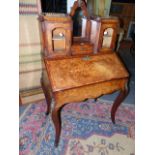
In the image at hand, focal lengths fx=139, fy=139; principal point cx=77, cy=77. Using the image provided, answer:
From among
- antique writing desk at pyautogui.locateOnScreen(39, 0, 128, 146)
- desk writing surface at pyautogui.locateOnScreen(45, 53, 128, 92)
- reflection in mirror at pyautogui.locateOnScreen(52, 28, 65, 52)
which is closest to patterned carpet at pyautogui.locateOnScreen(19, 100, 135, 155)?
antique writing desk at pyautogui.locateOnScreen(39, 0, 128, 146)

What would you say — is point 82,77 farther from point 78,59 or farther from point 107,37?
point 107,37

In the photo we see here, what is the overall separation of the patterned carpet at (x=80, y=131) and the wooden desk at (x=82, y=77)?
0.63 ft

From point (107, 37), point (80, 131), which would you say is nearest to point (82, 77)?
point (107, 37)

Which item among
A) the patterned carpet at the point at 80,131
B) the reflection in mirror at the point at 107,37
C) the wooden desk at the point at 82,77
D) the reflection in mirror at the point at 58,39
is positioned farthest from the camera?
the patterned carpet at the point at 80,131

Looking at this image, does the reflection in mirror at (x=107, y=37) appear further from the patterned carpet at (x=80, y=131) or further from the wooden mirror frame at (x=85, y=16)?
the patterned carpet at (x=80, y=131)

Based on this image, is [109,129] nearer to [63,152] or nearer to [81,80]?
[63,152]

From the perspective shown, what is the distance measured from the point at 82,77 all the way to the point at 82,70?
0.29 feet

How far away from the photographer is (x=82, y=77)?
1286mm

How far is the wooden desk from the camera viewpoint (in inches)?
47.8

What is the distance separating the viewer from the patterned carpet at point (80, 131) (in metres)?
1.59

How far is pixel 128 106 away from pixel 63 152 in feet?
4.22

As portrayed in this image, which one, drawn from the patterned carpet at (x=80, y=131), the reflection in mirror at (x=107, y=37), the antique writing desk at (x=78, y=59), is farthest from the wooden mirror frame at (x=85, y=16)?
the patterned carpet at (x=80, y=131)
